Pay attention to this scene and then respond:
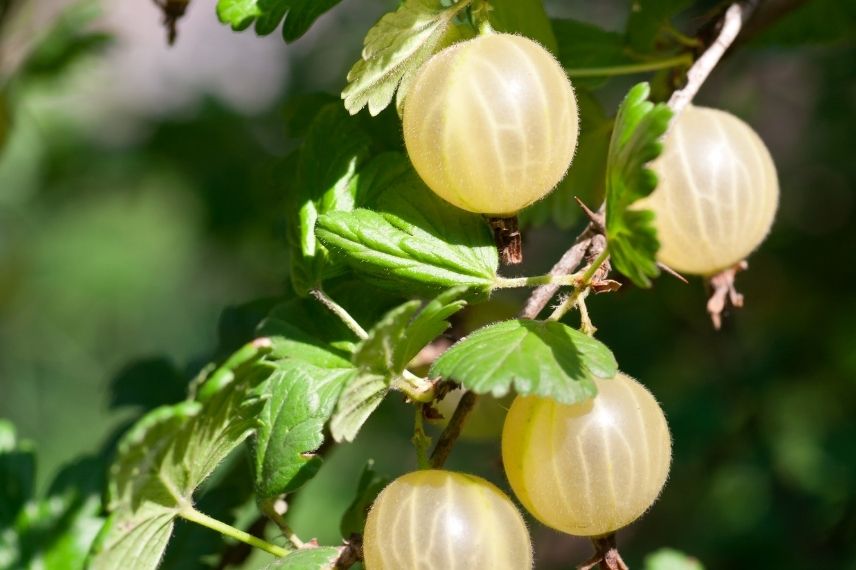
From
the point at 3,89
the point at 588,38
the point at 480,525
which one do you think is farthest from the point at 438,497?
the point at 3,89

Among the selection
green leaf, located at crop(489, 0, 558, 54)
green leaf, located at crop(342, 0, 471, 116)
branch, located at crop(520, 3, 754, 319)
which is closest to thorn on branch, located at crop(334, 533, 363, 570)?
branch, located at crop(520, 3, 754, 319)

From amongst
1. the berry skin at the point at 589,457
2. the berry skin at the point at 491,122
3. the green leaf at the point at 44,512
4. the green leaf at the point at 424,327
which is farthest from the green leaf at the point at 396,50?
the green leaf at the point at 44,512

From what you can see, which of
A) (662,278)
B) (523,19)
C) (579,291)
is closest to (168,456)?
(579,291)

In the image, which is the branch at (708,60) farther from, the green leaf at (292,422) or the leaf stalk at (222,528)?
the leaf stalk at (222,528)

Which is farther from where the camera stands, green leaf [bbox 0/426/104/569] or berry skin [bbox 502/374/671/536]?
green leaf [bbox 0/426/104/569]

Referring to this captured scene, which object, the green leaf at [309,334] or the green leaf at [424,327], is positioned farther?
the green leaf at [309,334]

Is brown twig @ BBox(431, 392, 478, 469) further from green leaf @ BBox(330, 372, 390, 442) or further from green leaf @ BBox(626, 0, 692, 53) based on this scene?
green leaf @ BBox(626, 0, 692, 53)
